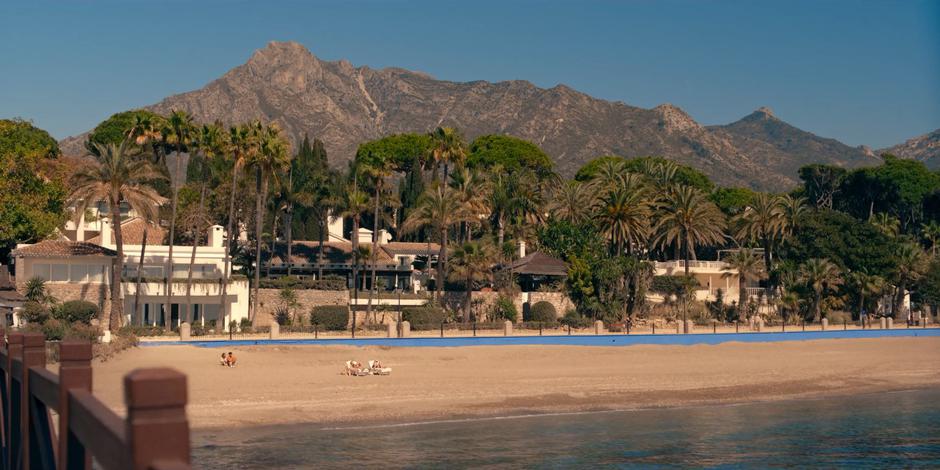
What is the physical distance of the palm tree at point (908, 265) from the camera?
271ft

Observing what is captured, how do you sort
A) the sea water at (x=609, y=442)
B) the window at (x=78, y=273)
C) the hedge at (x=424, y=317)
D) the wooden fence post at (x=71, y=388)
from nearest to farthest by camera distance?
the wooden fence post at (x=71, y=388) → the sea water at (x=609, y=442) → the window at (x=78, y=273) → the hedge at (x=424, y=317)

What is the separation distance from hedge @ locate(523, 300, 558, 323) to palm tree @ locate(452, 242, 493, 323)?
4.90m

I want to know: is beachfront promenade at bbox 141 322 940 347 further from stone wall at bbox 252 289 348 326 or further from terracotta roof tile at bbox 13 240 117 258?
terracotta roof tile at bbox 13 240 117 258

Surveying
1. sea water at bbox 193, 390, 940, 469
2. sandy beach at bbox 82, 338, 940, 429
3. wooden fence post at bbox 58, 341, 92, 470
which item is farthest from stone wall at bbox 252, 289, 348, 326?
wooden fence post at bbox 58, 341, 92, 470

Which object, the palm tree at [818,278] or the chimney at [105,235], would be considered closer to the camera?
the chimney at [105,235]

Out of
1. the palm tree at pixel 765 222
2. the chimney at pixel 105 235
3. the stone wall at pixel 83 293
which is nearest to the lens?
the stone wall at pixel 83 293

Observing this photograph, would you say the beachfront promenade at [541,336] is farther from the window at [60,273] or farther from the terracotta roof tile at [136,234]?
the terracotta roof tile at [136,234]

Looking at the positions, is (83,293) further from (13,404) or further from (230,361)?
(13,404)

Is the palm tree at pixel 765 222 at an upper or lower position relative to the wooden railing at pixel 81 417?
upper

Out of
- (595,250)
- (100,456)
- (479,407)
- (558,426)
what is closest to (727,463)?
(558,426)

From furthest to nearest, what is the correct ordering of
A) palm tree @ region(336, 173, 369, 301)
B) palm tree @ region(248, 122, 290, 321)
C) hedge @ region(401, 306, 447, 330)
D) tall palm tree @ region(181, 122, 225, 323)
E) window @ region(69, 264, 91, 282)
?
palm tree @ region(336, 173, 369, 301), hedge @ region(401, 306, 447, 330), tall palm tree @ region(181, 122, 225, 323), palm tree @ region(248, 122, 290, 321), window @ region(69, 264, 91, 282)

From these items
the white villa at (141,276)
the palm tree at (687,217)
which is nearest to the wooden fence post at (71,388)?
the white villa at (141,276)

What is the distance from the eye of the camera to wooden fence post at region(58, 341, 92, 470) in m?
4.42

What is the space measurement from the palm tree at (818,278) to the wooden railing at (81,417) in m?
75.0
